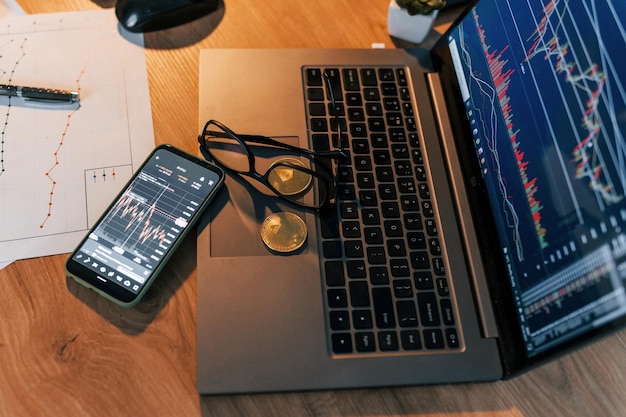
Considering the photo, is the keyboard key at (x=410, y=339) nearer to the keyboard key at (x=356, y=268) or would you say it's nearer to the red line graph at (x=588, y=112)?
the keyboard key at (x=356, y=268)

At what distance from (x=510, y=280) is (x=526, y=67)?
231 mm

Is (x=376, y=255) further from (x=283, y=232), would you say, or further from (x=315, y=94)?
(x=315, y=94)

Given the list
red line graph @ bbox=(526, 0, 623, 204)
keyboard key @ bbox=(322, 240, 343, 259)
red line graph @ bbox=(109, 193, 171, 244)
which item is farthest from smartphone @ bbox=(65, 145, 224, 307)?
red line graph @ bbox=(526, 0, 623, 204)

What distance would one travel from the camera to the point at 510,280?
0.50 meters

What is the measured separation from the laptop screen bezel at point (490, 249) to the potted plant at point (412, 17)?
0.03 meters

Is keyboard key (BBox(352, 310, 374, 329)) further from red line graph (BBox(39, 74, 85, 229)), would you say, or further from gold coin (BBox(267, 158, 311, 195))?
red line graph (BBox(39, 74, 85, 229))

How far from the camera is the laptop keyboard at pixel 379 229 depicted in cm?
50

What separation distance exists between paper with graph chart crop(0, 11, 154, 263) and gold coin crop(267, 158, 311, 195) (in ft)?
0.55

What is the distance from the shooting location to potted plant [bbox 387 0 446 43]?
0.62 meters

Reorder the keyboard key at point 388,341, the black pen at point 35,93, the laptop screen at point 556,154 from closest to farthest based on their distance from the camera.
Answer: the laptop screen at point 556,154
the keyboard key at point 388,341
the black pen at point 35,93

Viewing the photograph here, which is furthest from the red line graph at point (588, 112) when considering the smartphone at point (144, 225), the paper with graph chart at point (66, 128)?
the paper with graph chart at point (66, 128)

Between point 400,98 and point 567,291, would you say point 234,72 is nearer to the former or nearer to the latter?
point 400,98

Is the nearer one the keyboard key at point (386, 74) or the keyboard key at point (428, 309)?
the keyboard key at point (428, 309)

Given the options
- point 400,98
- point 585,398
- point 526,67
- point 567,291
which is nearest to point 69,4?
point 400,98
